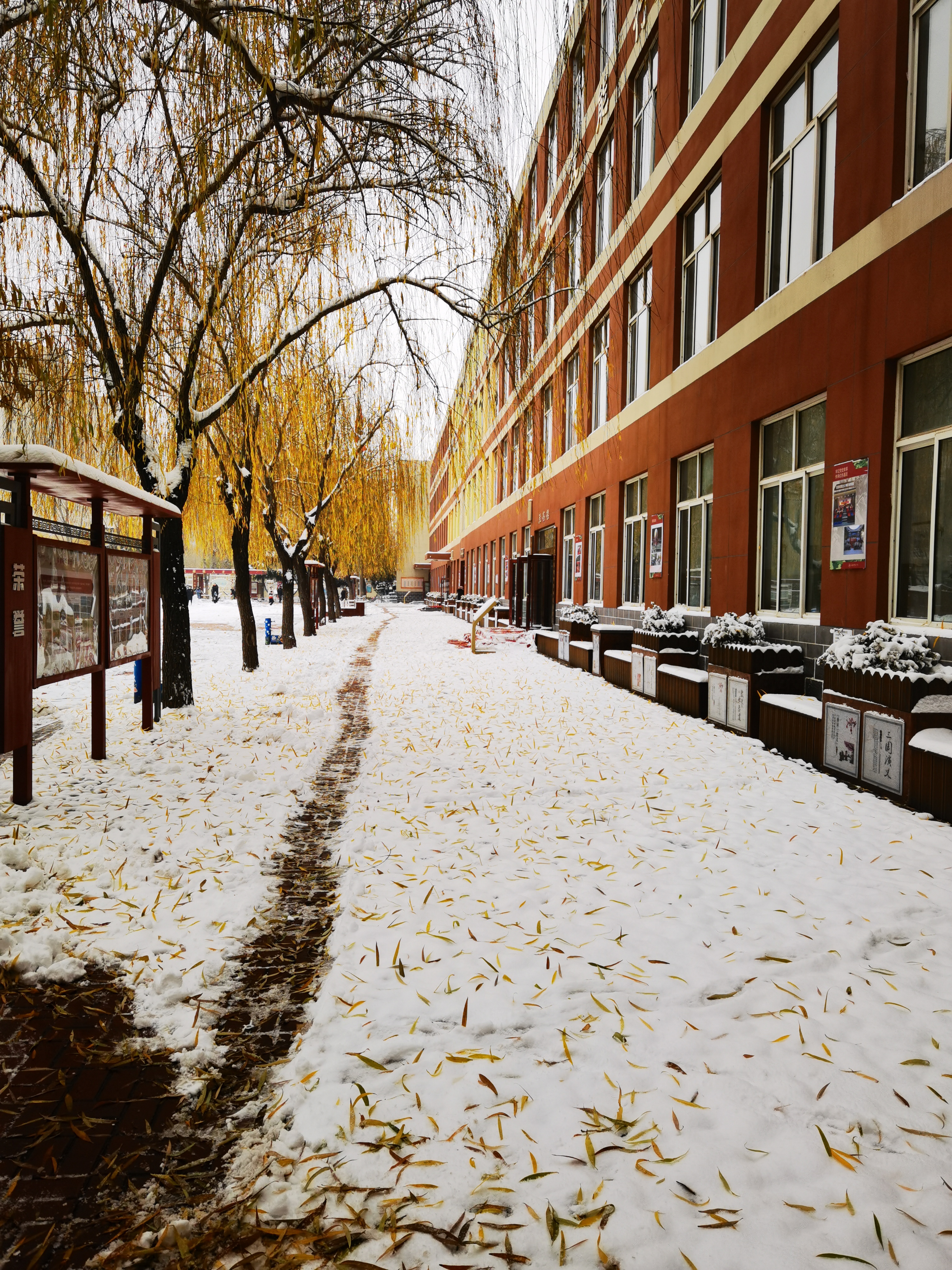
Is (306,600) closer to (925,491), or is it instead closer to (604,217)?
(604,217)

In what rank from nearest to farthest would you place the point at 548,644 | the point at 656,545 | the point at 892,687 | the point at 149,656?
the point at 892,687 < the point at 149,656 < the point at 656,545 < the point at 548,644

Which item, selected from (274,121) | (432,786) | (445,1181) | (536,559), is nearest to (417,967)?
(445,1181)

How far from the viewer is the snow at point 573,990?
212 centimetres

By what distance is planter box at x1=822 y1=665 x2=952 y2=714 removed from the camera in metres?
5.89

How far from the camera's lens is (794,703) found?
7.83 meters

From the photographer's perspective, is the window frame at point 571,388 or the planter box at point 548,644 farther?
the window frame at point 571,388

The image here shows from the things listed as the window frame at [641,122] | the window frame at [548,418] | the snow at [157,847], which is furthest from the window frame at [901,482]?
the window frame at [548,418]

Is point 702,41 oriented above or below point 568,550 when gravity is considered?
above

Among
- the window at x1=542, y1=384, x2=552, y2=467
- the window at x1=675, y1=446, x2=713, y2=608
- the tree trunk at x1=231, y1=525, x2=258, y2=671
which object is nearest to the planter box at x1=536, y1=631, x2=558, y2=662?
the window at x1=675, y1=446, x2=713, y2=608

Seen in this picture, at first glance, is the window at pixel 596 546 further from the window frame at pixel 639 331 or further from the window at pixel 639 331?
the window at pixel 639 331

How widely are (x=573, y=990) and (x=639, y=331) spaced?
15469 millimetres

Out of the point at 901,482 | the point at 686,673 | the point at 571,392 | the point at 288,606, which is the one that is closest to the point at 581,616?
the point at 686,673

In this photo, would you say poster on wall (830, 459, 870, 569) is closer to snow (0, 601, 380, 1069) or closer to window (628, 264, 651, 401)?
snow (0, 601, 380, 1069)

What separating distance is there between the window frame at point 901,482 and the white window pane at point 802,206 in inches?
114
